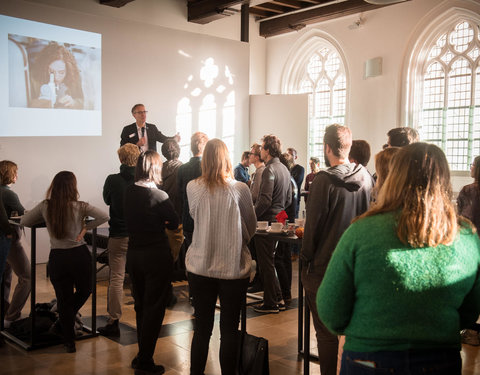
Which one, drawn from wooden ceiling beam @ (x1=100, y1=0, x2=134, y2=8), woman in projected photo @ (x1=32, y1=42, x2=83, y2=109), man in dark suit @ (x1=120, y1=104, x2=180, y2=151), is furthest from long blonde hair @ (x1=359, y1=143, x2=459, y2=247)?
wooden ceiling beam @ (x1=100, y1=0, x2=134, y2=8)

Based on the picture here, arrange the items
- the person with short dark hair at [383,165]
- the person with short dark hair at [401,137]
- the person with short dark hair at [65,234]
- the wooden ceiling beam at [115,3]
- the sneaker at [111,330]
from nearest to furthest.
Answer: the person with short dark hair at [383,165] < the person with short dark hair at [65,234] < the person with short dark hair at [401,137] < the sneaker at [111,330] < the wooden ceiling beam at [115,3]

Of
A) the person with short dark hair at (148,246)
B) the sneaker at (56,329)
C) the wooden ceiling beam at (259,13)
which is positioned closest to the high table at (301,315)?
the person with short dark hair at (148,246)

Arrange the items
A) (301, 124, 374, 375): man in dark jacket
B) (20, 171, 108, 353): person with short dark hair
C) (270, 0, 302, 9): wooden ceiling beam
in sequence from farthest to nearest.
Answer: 1. (270, 0, 302, 9): wooden ceiling beam
2. (20, 171, 108, 353): person with short dark hair
3. (301, 124, 374, 375): man in dark jacket

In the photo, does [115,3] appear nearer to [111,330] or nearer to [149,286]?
[111,330]

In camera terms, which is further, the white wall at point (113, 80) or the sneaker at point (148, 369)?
the white wall at point (113, 80)

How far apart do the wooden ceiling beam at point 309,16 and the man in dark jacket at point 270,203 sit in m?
5.65

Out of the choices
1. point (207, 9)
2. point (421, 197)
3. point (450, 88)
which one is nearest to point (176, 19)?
point (207, 9)

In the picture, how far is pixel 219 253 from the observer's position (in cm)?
298

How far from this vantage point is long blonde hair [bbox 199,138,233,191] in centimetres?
300

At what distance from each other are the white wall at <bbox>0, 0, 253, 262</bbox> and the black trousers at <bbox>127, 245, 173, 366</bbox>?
4.58 metres

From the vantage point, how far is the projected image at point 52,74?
7176 mm

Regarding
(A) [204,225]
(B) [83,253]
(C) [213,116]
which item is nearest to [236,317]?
(A) [204,225]

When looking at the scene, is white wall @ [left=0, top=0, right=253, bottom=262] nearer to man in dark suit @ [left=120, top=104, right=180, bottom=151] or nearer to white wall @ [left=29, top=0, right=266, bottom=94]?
white wall @ [left=29, top=0, right=266, bottom=94]

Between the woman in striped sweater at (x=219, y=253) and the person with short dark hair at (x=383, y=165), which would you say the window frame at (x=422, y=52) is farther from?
the woman in striped sweater at (x=219, y=253)
